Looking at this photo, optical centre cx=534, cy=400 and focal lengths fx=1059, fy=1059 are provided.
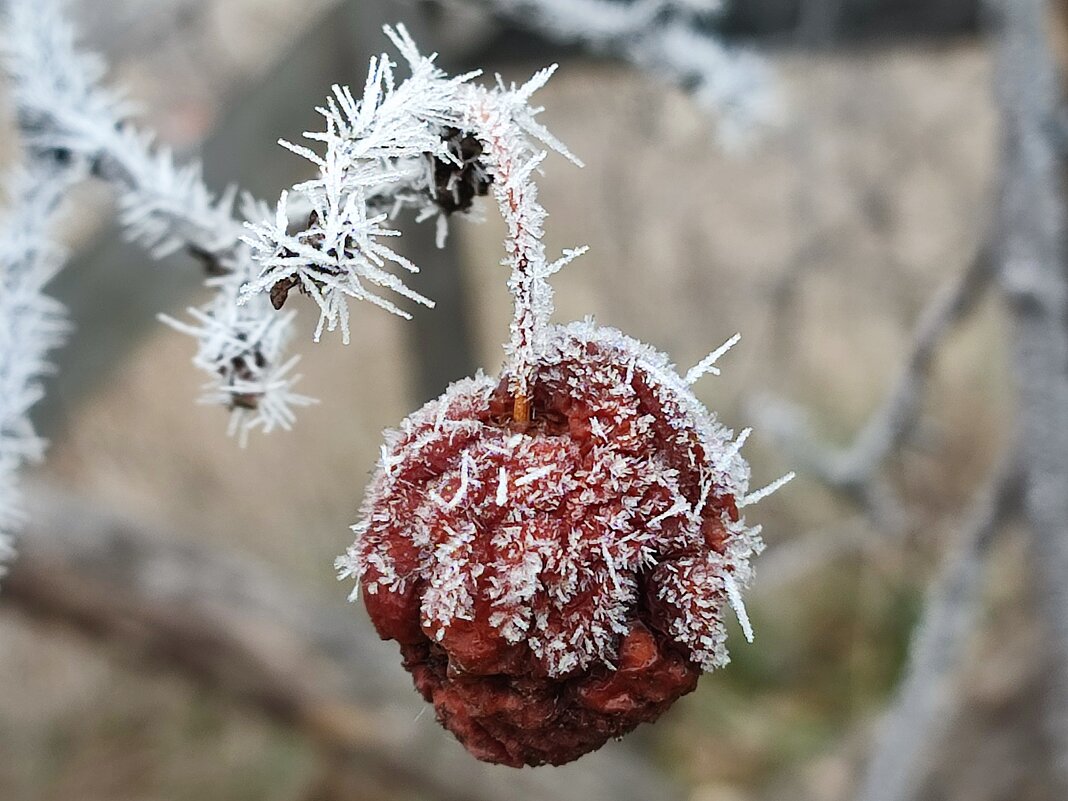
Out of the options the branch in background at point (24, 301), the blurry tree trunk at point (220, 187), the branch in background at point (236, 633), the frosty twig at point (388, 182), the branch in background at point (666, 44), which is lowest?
the frosty twig at point (388, 182)

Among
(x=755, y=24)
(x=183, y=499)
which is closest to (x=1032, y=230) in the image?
(x=755, y=24)

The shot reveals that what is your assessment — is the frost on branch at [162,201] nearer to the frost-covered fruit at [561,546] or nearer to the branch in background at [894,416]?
the frost-covered fruit at [561,546]

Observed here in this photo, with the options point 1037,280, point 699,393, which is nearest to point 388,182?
point 1037,280

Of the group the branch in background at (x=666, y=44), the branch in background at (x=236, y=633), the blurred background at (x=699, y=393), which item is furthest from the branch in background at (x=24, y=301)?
the blurred background at (x=699, y=393)

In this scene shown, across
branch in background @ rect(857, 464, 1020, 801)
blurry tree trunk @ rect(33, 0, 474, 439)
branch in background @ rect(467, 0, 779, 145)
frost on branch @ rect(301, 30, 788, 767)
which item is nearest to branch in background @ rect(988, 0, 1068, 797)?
branch in background @ rect(857, 464, 1020, 801)

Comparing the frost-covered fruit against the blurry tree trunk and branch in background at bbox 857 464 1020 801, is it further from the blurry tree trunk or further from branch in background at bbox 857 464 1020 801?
the blurry tree trunk

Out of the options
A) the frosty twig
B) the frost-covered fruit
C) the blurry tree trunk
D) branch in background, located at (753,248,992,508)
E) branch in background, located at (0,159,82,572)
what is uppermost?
the blurry tree trunk
